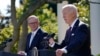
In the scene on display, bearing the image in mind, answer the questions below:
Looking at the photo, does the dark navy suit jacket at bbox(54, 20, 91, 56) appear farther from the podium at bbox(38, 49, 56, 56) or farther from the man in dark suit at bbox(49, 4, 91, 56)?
the podium at bbox(38, 49, 56, 56)

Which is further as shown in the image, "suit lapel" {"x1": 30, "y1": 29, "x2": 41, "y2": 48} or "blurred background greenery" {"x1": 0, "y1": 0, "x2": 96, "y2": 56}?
"blurred background greenery" {"x1": 0, "y1": 0, "x2": 96, "y2": 56}

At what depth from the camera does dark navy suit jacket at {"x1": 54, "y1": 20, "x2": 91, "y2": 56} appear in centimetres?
766

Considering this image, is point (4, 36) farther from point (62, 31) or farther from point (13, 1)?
point (62, 31)

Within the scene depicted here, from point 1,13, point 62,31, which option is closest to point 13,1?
point 62,31

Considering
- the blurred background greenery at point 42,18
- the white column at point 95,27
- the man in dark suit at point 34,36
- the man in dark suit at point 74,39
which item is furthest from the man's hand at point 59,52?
the blurred background greenery at point 42,18

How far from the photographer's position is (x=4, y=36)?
24469 mm

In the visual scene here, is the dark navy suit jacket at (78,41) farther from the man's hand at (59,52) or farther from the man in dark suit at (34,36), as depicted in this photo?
the man in dark suit at (34,36)

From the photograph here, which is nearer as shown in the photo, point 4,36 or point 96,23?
point 96,23

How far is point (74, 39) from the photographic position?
7.77 metres

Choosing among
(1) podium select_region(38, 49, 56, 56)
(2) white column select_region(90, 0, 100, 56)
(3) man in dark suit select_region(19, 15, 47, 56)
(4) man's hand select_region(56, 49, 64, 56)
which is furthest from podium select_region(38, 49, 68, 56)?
(2) white column select_region(90, 0, 100, 56)

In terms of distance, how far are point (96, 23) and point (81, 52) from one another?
2143mm

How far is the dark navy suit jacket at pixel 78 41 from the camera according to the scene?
7.66m

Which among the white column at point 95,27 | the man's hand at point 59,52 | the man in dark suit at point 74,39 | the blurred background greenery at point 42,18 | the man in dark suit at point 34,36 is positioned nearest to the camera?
the man's hand at point 59,52

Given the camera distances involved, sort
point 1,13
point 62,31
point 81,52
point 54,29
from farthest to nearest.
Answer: point 1,13 → point 54,29 → point 62,31 → point 81,52
